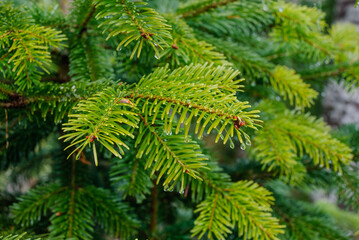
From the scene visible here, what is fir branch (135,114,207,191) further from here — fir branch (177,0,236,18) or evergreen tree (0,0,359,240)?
fir branch (177,0,236,18)

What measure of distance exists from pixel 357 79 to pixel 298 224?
48cm

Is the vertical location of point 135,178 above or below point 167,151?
below

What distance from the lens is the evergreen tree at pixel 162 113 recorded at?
0.44 meters

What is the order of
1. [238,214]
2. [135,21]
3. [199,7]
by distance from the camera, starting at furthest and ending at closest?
[199,7], [238,214], [135,21]

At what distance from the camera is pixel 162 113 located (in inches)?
17.7

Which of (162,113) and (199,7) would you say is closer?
(162,113)

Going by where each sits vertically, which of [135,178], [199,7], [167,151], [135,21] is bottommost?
[135,178]

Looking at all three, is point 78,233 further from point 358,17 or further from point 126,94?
point 358,17

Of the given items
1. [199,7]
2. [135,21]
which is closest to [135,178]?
[135,21]

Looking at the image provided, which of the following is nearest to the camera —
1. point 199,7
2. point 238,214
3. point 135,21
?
point 135,21

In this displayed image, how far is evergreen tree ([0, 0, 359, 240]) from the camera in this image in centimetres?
44

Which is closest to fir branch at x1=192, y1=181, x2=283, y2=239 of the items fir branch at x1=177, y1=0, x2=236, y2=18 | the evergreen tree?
the evergreen tree

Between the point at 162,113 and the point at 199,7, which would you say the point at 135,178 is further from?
the point at 199,7

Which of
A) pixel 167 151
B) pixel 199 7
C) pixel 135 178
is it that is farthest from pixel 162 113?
pixel 199 7
